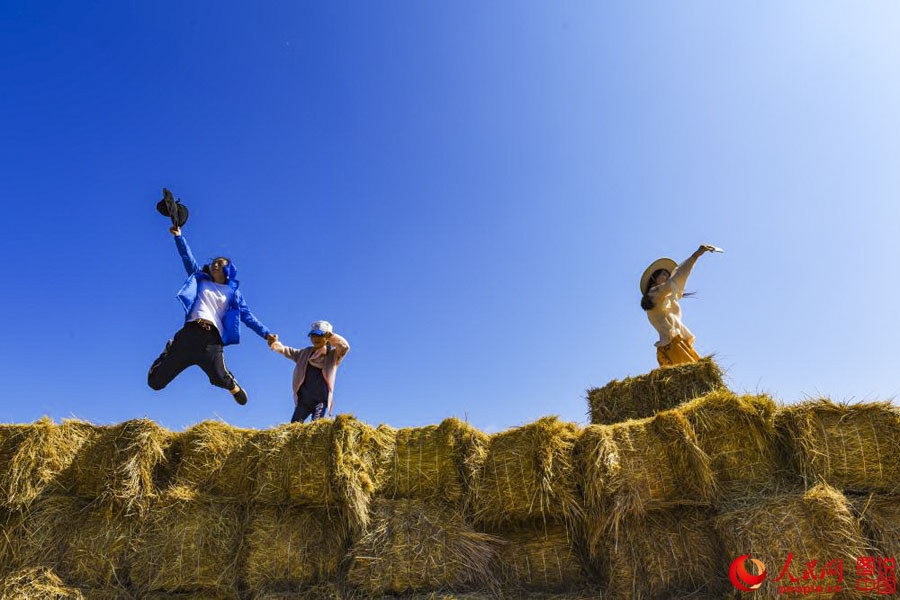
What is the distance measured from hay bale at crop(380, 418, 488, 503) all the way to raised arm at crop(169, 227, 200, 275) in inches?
175

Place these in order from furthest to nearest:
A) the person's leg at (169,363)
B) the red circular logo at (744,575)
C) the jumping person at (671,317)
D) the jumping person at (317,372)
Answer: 1. the jumping person at (671,317)
2. the jumping person at (317,372)
3. the person's leg at (169,363)
4. the red circular logo at (744,575)

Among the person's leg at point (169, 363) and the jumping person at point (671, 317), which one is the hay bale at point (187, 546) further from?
the jumping person at point (671, 317)

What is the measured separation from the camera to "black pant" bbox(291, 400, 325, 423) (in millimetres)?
7785

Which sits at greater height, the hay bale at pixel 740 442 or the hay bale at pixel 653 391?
the hay bale at pixel 653 391

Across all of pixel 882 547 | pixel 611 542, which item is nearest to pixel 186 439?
pixel 611 542

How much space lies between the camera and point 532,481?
181 inches

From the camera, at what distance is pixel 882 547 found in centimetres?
411

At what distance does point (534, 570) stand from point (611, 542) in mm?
751

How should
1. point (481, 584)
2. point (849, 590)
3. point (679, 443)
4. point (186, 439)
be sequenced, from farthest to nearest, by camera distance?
point (186, 439), point (679, 443), point (481, 584), point (849, 590)

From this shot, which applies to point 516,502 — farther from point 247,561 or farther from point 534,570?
point 247,561

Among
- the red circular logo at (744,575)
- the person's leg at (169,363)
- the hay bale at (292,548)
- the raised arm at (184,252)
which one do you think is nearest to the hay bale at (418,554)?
the hay bale at (292,548)

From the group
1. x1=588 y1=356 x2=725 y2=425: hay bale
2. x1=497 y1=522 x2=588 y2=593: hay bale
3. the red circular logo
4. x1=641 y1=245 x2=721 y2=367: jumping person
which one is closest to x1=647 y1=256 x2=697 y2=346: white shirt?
x1=641 y1=245 x2=721 y2=367: jumping person

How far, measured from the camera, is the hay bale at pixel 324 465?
4559mm

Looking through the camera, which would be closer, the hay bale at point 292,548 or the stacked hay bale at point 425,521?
the stacked hay bale at point 425,521
